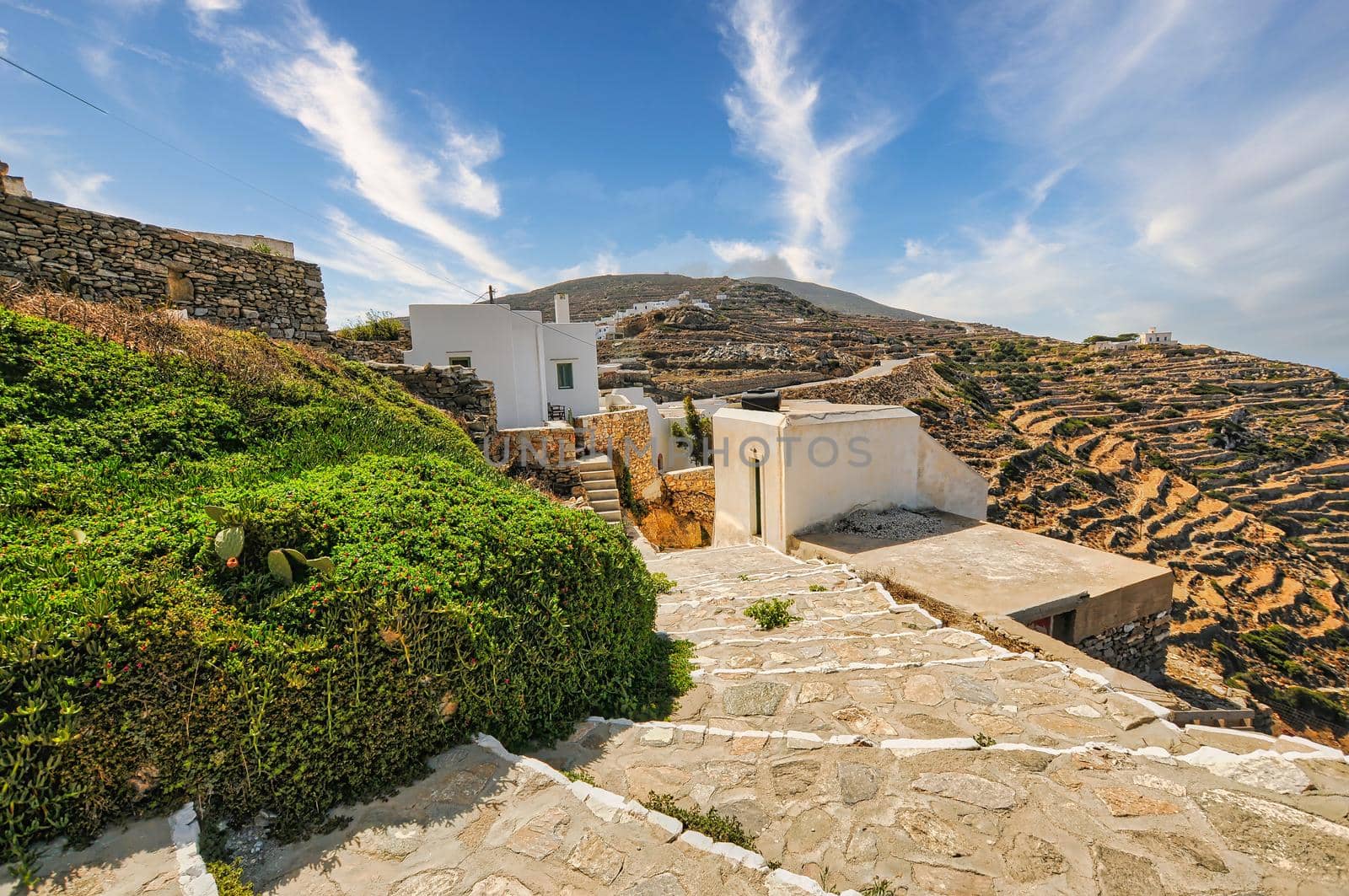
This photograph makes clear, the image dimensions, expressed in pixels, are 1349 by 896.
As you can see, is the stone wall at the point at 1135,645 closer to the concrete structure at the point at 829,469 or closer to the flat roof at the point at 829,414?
the concrete structure at the point at 829,469

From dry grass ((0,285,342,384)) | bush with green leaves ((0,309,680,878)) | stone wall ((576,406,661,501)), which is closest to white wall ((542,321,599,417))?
stone wall ((576,406,661,501))

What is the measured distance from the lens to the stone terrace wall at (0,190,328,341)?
5562 mm

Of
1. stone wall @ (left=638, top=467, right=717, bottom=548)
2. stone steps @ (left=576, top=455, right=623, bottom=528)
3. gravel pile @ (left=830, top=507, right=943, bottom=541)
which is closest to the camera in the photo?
gravel pile @ (left=830, top=507, right=943, bottom=541)

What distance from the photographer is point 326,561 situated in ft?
8.05

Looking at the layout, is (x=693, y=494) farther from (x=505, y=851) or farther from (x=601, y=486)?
(x=505, y=851)

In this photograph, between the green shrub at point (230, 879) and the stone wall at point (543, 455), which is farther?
the stone wall at point (543, 455)

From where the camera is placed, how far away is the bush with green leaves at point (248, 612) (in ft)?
6.18

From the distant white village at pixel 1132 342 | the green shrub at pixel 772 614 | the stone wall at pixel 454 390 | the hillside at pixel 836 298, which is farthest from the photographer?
the hillside at pixel 836 298

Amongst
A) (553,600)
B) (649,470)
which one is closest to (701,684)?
(553,600)

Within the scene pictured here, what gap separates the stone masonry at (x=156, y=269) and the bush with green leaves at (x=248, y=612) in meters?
2.82

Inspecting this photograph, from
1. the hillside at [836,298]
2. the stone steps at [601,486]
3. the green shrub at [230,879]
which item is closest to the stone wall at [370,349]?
the stone steps at [601,486]

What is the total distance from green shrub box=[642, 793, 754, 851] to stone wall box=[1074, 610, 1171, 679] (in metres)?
5.63

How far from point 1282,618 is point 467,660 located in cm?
1981

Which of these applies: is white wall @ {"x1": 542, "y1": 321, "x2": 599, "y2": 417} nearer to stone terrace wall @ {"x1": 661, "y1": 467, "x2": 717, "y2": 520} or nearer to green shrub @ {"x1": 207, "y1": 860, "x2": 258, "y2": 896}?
stone terrace wall @ {"x1": 661, "y1": 467, "x2": 717, "y2": 520}
